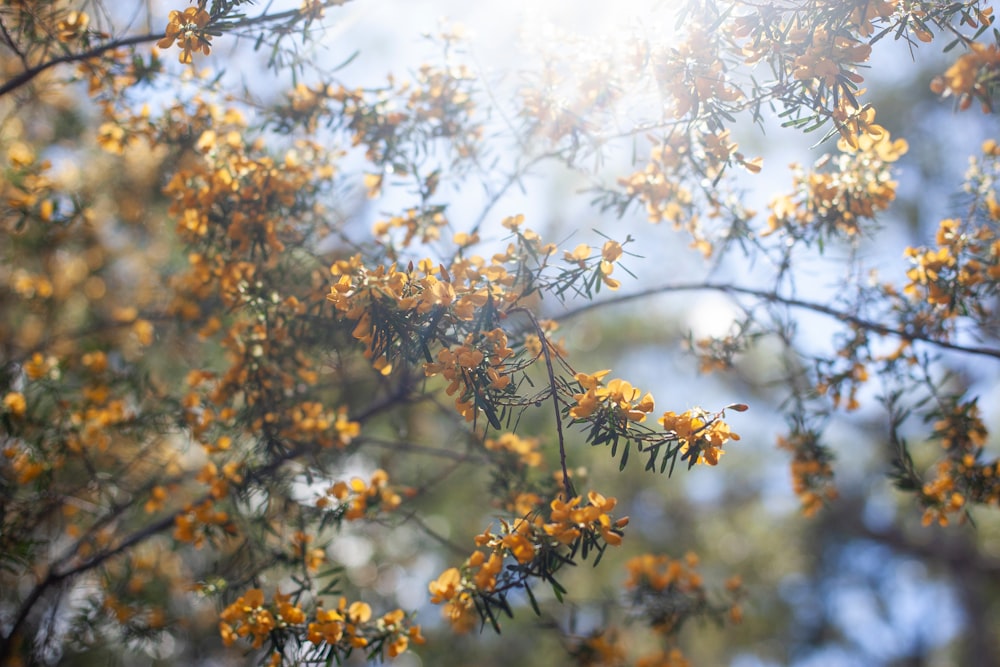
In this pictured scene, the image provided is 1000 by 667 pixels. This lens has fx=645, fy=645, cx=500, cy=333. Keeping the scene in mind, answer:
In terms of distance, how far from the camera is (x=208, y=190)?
2.20 m

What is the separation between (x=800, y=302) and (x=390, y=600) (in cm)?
331

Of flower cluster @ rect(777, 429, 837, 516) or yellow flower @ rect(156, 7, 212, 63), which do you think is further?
flower cluster @ rect(777, 429, 837, 516)

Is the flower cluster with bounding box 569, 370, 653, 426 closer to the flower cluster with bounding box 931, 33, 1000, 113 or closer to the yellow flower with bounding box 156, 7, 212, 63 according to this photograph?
the yellow flower with bounding box 156, 7, 212, 63

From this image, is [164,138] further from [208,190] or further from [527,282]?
[527,282]

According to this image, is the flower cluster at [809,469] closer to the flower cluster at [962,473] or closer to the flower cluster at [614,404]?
the flower cluster at [962,473]

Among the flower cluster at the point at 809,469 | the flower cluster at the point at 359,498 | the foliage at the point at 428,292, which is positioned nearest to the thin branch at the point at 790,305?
the foliage at the point at 428,292

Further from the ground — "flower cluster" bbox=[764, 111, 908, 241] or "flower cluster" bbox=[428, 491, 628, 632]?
"flower cluster" bbox=[764, 111, 908, 241]

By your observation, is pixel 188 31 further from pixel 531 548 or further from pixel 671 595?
pixel 671 595

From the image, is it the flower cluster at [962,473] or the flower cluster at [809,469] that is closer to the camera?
the flower cluster at [962,473]

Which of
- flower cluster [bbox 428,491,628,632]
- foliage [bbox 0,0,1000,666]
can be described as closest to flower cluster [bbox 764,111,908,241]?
foliage [bbox 0,0,1000,666]

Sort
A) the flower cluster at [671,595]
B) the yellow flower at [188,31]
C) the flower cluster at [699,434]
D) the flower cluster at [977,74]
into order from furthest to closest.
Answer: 1. the flower cluster at [671,595]
2. the flower cluster at [977,74]
3. the yellow flower at [188,31]
4. the flower cluster at [699,434]

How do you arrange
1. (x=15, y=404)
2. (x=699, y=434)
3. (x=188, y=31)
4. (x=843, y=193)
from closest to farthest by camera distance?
(x=699, y=434) → (x=188, y=31) → (x=843, y=193) → (x=15, y=404)

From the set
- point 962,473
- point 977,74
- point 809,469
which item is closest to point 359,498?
point 809,469

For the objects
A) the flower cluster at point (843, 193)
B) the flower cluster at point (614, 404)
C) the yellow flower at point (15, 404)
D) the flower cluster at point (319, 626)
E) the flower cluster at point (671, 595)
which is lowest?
the flower cluster at point (319, 626)
